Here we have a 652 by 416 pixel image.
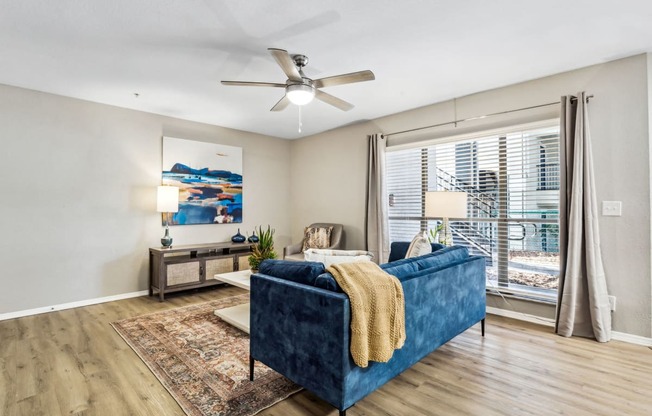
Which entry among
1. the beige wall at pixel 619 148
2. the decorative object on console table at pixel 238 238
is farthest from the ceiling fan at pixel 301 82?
the decorative object on console table at pixel 238 238

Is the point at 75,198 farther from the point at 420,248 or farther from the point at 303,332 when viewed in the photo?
the point at 420,248

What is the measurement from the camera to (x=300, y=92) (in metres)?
2.67

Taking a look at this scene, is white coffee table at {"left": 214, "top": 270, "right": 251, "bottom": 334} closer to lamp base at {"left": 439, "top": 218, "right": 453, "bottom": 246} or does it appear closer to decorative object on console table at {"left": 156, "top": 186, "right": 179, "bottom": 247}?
decorative object on console table at {"left": 156, "top": 186, "right": 179, "bottom": 247}

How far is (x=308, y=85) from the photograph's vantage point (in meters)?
2.65

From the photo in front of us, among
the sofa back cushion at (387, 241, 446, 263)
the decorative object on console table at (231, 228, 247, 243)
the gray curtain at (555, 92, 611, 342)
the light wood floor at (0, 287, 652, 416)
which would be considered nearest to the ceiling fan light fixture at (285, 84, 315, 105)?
the sofa back cushion at (387, 241, 446, 263)

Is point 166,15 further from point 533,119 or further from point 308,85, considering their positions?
point 533,119

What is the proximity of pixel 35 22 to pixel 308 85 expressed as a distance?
1988 millimetres

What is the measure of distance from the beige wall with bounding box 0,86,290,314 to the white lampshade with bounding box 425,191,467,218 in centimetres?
347

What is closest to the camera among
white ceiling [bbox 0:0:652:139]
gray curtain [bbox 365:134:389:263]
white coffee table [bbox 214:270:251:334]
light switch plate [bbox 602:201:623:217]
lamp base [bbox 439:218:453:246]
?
white ceiling [bbox 0:0:652:139]

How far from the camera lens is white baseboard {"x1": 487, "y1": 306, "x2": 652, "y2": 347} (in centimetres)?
279

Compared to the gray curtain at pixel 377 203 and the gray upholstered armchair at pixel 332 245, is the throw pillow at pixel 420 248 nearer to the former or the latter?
the gray curtain at pixel 377 203

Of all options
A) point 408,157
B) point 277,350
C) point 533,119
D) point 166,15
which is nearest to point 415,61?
point 533,119

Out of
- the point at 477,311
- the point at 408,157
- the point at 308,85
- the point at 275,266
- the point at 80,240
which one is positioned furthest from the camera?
the point at 408,157

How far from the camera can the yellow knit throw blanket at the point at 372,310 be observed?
1.66 meters
